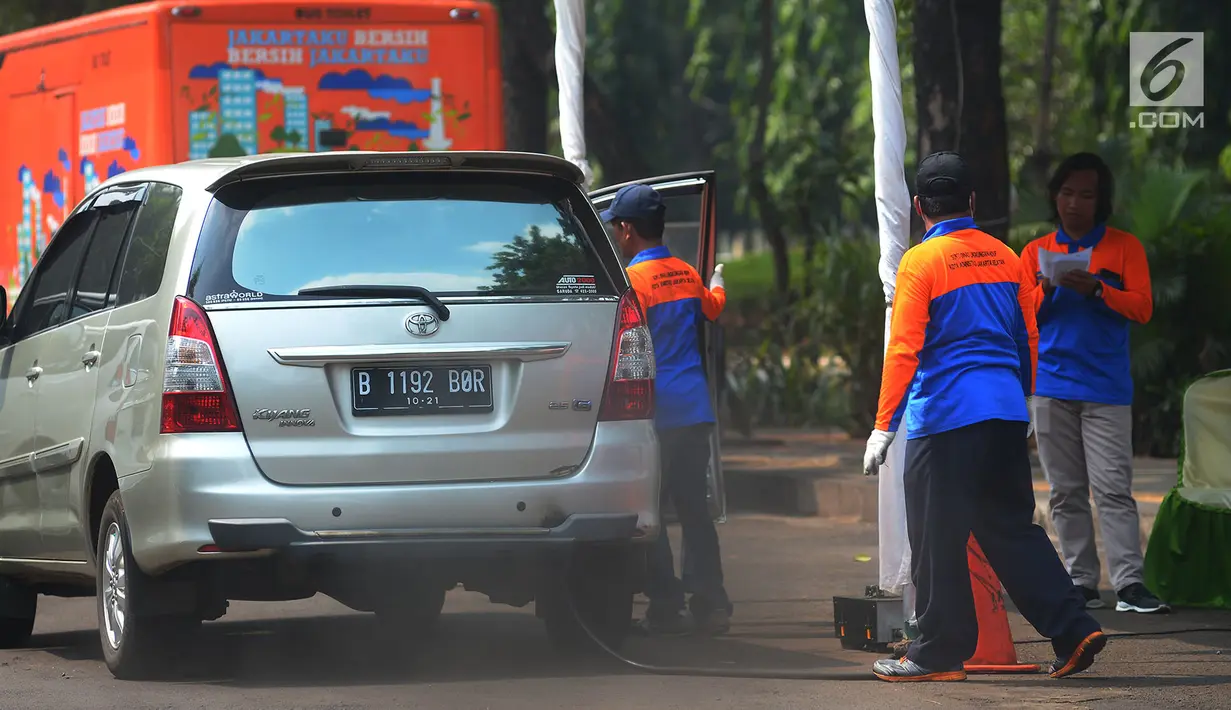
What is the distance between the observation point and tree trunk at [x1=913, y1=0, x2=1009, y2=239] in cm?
1218

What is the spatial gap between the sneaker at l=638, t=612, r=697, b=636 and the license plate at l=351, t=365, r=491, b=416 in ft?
6.34

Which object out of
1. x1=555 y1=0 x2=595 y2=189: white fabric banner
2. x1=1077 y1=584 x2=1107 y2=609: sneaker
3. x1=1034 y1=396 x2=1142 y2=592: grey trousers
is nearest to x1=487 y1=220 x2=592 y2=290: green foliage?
x1=1034 y1=396 x2=1142 y2=592: grey trousers

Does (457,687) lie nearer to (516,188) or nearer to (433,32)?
(516,188)

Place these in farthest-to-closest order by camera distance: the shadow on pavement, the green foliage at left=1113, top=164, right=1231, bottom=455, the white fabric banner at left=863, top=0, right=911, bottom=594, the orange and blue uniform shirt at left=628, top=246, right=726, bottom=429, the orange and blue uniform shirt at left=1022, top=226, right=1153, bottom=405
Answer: the green foliage at left=1113, top=164, right=1231, bottom=455, the orange and blue uniform shirt at left=1022, top=226, right=1153, bottom=405, the orange and blue uniform shirt at left=628, top=246, right=726, bottom=429, the white fabric banner at left=863, top=0, right=911, bottom=594, the shadow on pavement

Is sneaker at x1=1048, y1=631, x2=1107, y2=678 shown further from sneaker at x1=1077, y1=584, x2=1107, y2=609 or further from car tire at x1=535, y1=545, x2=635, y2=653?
sneaker at x1=1077, y1=584, x2=1107, y2=609

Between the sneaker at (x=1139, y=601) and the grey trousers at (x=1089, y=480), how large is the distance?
30 millimetres

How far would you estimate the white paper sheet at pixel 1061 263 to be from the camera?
858 centimetres

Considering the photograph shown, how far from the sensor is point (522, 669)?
7.37 meters

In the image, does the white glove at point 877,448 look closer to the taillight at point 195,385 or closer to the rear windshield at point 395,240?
the rear windshield at point 395,240

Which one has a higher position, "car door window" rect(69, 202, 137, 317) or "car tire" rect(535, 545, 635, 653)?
"car door window" rect(69, 202, 137, 317)

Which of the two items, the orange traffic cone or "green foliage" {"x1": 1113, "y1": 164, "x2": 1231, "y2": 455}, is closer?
the orange traffic cone

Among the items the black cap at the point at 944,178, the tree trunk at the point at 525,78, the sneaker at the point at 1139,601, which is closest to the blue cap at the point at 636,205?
the black cap at the point at 944,178

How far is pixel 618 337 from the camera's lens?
6957 millimetres

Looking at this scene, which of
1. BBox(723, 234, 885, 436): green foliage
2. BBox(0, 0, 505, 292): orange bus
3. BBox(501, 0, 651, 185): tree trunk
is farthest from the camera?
BBox(501, 0, 651, 185): tree trunk
